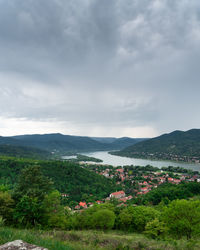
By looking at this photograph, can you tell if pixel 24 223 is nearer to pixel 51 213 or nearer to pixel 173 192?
pixel 51 213

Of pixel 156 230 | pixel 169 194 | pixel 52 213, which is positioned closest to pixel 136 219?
pixel 156 230

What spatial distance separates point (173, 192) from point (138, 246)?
1418 inches

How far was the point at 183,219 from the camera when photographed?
467 inches

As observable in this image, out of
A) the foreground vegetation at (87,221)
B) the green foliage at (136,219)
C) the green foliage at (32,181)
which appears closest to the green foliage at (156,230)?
the foreground vegetation at (87,221)

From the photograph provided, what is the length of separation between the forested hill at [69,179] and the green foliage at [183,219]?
109ft

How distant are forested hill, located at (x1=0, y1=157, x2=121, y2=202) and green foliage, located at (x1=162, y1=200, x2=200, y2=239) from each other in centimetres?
3315

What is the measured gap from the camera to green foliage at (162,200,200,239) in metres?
11.6

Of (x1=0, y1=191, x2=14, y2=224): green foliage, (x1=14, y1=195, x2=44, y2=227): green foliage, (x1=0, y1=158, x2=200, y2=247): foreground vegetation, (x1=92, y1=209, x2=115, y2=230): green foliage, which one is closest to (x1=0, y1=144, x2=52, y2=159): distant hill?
(x1=0, y1=158, x2=200, y2=247): foreground vegetation

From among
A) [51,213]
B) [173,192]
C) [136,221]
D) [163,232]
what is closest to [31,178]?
[51,213]

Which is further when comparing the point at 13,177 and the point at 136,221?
the point at 13,177

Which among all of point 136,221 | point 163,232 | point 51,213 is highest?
point 51,213

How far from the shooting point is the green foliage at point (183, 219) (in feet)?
38.0

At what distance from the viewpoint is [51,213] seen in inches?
505

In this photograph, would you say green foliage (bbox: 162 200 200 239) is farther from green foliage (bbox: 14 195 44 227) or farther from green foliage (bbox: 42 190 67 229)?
green foliage (bbox: 14 195 44 227)
